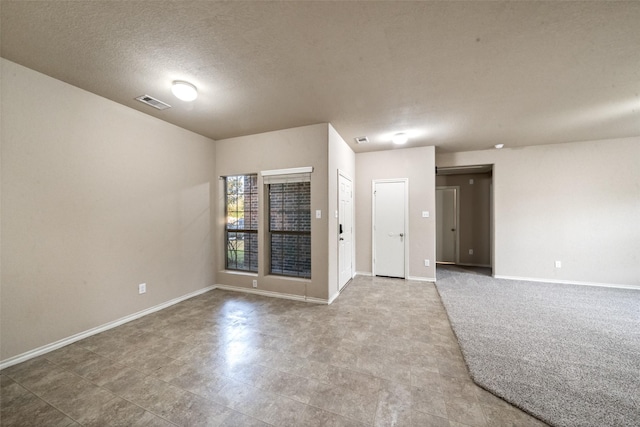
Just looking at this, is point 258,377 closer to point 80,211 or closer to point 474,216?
point 80,211

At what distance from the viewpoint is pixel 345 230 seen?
4.34 metres

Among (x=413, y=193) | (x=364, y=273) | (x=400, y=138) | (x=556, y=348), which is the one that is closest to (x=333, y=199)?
(x=400, y=138)

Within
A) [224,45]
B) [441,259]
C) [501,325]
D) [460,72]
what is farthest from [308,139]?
[441,259]

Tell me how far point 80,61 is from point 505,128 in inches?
217

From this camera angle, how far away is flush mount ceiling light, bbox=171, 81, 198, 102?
2387mm

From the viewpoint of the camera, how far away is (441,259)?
6594 millimetres

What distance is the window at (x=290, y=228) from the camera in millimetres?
3955

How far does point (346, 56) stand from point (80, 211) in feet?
10.8

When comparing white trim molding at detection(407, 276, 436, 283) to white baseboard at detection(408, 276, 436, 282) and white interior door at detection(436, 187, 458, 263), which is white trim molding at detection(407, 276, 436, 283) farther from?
white interior door at detection(436, 187, 458, 263)

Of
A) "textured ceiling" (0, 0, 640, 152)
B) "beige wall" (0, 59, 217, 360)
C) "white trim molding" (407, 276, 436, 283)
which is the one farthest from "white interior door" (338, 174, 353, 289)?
"beige wall" (0, 59, 217, 360)

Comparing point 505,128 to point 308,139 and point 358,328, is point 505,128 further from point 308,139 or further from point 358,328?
point 358,328

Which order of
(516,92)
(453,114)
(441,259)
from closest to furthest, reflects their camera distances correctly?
(516,92) < (453,114) < (441,259)

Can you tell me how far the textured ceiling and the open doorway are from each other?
2.95 meters

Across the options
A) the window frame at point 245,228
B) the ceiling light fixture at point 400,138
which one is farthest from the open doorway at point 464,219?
the window frame at point 245,228
